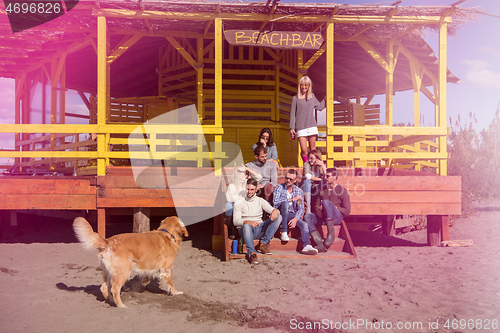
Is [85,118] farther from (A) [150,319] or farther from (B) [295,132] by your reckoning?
(A) [150,319]

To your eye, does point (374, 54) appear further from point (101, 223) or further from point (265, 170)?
point (101, 223)

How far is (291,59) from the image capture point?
37.9 ft

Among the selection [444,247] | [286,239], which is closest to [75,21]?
[286,239]

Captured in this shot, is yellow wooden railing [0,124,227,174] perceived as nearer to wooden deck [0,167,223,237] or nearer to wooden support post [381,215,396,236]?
wooden deck [0,167,223,237]

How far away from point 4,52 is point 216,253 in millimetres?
9846

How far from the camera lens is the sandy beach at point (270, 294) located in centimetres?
294

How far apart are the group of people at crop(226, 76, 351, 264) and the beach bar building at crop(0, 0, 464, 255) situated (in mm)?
778

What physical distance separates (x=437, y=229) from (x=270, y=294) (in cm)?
449

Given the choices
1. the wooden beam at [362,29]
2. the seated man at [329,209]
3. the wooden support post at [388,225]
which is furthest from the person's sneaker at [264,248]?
the wooden beam at [362,29]

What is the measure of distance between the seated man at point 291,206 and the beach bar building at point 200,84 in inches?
52.5

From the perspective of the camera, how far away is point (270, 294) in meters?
3.77

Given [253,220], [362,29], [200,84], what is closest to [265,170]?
[253,220]

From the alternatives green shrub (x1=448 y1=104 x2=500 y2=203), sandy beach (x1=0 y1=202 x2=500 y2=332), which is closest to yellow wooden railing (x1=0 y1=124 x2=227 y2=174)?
sandy beach (x1=0 y1=202 x2=500 y2=332)

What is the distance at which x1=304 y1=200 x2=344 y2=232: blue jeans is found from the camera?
Result: 5.43m
